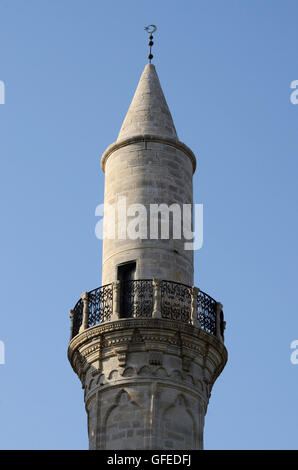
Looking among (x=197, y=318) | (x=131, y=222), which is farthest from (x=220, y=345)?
(x=131, y=222)

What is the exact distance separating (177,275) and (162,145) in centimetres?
359

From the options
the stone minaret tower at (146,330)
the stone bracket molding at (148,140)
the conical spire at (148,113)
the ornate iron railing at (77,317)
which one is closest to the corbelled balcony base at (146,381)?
the stone minaret tower at (146,330)

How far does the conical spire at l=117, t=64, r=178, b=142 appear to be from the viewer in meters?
31.2

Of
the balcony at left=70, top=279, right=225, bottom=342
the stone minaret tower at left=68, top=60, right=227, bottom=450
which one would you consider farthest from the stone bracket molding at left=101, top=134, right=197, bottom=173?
the balcony at left=70, top=279, right=225, bottom=342

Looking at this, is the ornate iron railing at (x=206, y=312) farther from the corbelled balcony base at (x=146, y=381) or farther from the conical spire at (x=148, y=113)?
the conical spire at (x=148, y=113)

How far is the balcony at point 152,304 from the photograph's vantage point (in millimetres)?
28234

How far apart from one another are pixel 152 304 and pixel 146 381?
1.81 metres

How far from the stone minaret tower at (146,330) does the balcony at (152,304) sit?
0.08 feet

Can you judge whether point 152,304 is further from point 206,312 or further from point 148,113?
point 148,113

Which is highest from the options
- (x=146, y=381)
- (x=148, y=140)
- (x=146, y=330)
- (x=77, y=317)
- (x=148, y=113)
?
(x=148, y=113)

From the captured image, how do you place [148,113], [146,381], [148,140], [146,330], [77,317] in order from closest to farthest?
[146,381], [146,330], [77,317], [148,140], [148,113]

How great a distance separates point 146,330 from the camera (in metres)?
27.9

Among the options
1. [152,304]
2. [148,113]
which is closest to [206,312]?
[152,304]

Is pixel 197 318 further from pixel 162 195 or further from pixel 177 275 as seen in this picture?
pixel 162 195
